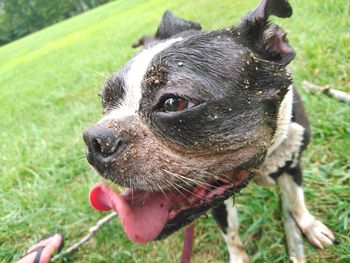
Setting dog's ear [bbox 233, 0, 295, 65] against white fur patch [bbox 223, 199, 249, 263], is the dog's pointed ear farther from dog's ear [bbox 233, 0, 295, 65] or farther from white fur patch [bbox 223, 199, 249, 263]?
white fur patch [bbox 223, 199, 249, 263]

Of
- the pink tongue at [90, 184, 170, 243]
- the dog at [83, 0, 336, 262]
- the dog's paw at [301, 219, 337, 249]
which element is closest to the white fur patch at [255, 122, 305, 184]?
the dog at [83, 0, 336, 262]

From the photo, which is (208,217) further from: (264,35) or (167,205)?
(264,35)

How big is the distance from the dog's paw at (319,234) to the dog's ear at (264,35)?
1060mm

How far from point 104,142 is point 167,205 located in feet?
1.45

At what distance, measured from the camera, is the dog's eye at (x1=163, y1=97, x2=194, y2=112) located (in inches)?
69.7

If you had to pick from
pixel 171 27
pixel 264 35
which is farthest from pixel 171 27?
pixel 264 35

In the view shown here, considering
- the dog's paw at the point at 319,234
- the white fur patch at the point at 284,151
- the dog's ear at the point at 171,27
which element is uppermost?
the dog's ear at the point at 171,27

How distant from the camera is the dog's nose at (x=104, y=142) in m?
1.72

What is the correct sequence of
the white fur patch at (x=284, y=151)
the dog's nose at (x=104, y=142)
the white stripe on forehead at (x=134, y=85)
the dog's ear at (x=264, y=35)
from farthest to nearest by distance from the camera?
the white fur patch at (x=284, y=151) < the dog's ear at (x=264, y=35) < the white stripe on forehead at (x=134, y=85) < the dog's nose at (x=104, y=142)

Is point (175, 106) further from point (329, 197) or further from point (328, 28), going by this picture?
point (328, 28)

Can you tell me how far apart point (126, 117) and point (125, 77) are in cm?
27

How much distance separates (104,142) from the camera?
5.64 feet

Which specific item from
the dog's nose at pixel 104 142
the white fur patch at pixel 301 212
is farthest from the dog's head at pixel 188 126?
the white fur patch at pixel 301 212

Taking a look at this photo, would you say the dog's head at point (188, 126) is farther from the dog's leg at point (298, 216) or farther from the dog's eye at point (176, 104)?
the dog's leg at point (298, 216)
